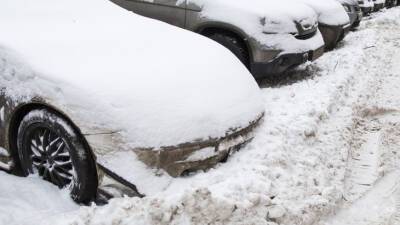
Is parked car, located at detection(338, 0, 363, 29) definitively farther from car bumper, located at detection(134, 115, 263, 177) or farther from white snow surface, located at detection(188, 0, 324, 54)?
car bumper, located at detection(134, 115, 263, 177)

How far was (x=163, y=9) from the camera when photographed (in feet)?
20.9

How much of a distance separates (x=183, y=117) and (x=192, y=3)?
345 centimetres

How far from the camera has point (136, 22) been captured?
436 centimetres

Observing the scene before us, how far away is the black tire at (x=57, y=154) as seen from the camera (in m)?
3.06

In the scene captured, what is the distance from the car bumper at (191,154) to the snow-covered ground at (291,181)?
0.08m

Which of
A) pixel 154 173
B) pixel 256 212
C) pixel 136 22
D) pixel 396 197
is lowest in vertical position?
pixel 396 197

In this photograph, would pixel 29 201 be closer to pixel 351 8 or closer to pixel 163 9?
pixel 163 9

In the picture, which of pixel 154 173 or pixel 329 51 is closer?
pixel 154 173

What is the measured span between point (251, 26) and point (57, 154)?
3531mm

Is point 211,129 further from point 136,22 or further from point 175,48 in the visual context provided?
point 136,22

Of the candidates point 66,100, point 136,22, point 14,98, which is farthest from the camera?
point 136,22

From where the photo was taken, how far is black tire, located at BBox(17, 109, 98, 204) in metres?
3.06

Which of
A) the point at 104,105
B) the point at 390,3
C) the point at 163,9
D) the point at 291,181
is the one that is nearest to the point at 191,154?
the point at 104,105

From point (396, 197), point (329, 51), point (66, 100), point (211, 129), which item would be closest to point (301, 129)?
point (396, 197)
